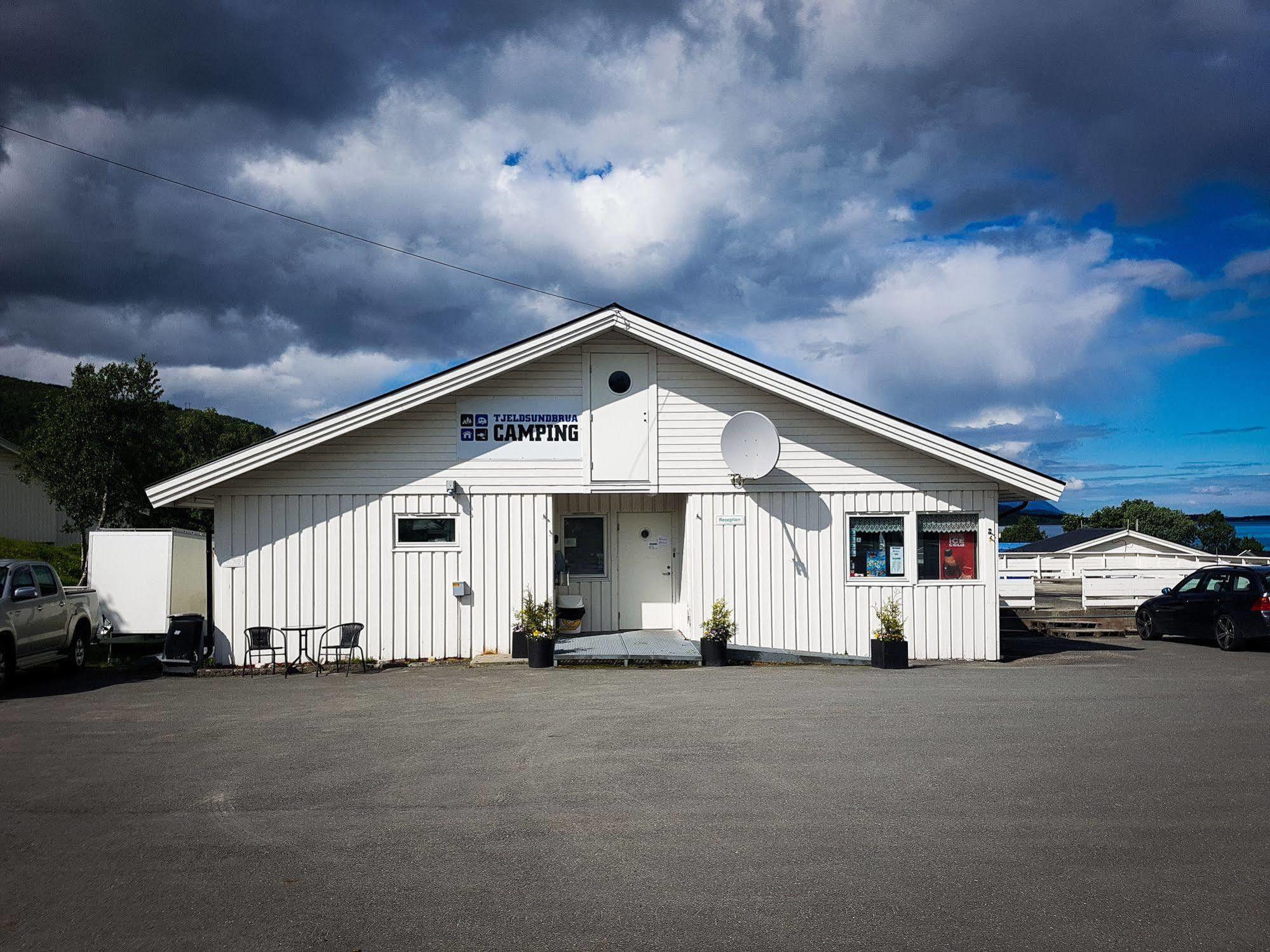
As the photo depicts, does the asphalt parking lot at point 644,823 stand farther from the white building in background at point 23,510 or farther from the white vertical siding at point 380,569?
the white building in background at point 23,510

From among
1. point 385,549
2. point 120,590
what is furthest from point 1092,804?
point 120,590

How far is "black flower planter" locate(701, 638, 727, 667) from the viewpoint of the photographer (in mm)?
13977

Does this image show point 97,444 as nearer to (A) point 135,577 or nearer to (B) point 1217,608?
(A) point 135,577

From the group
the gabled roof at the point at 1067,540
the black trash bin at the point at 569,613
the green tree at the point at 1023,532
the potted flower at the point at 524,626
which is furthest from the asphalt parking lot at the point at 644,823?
the green tree at the point at 1023,532

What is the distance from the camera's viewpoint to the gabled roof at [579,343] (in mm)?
14234

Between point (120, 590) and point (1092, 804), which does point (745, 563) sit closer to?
point (1092, 804)

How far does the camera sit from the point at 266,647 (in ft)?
45.1

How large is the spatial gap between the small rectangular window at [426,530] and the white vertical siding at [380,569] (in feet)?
0.35

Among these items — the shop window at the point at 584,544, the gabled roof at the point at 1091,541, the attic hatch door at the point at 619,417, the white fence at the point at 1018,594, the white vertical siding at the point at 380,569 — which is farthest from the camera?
the gabled roof at the point at 1091,541

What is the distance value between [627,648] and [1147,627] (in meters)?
11.3

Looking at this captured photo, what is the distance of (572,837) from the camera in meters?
5.67

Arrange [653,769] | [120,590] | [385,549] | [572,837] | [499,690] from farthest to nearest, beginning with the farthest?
1. [120,590]
2. [385,549]
3. [499,690]
4. [653,769]
5. [572,837]

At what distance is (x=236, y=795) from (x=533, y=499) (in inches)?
343

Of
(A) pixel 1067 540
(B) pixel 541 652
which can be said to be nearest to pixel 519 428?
(B) pixel 541 652
